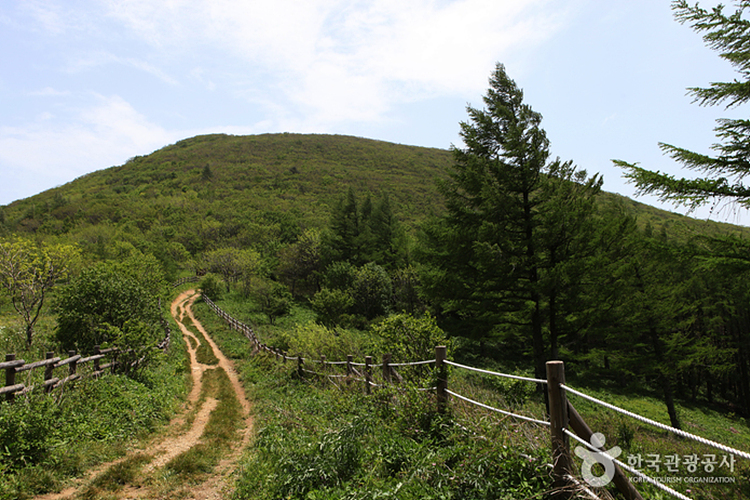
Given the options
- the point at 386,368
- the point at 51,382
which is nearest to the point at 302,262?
the point at 51,382

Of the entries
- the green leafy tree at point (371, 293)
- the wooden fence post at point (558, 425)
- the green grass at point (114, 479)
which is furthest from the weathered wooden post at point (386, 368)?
the green leafy tree at point (371, 293)

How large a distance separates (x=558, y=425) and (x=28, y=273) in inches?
772

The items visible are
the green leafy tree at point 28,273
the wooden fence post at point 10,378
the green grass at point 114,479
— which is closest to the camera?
the green grass at point 114,479

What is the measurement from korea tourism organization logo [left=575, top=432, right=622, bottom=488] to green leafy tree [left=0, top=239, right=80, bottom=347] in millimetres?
18132

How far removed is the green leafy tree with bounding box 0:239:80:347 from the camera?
1450 centimetres

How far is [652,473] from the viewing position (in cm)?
313

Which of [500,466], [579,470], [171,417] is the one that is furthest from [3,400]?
[579,470]

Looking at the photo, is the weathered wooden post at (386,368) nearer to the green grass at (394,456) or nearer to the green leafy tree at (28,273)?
the green grass at (394,456)

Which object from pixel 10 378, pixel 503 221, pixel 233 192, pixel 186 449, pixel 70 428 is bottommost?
pixel 186 449

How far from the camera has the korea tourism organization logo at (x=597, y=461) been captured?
275 centimetres

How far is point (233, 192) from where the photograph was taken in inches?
3787

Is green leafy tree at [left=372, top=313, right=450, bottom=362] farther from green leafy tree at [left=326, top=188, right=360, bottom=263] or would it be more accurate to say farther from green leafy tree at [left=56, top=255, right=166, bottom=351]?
green leafy tree at [left=326, top=188, right=360, bottom=263]

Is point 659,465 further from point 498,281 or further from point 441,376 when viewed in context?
point 498,281

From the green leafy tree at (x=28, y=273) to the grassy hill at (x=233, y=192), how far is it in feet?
86.7
